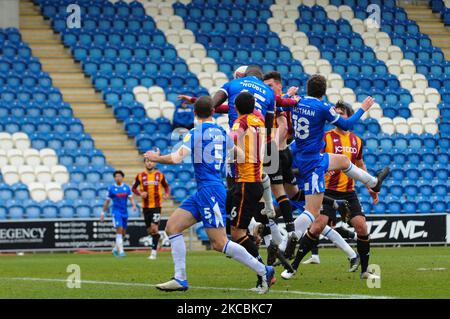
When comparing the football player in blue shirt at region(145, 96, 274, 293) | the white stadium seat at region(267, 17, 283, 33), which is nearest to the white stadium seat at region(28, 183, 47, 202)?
the white stadium seat at region(267, 17, 283, 33)

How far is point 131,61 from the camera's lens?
34.7 metres

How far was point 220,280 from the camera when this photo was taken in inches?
601

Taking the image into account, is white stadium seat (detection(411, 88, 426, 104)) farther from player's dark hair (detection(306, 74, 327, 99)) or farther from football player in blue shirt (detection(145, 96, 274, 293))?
football player in blue shirt (detection(145, 96, 274, 293))

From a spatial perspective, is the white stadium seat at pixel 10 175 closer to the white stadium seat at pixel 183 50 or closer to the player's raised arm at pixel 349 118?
the white stadium seat at pixel 183 50

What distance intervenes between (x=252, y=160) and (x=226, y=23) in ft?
81.0

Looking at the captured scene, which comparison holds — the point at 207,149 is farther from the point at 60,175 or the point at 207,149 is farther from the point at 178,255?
the point at 60,175

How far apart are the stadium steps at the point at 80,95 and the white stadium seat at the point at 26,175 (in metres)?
2.77

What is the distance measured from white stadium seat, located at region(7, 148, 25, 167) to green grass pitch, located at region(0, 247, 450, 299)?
30.5 ft

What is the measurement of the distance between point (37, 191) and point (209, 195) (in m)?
18.3

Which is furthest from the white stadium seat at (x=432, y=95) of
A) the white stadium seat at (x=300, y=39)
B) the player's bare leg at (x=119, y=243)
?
the player's bare leg at (x=119, y=243)

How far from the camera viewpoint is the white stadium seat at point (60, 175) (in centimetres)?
3027

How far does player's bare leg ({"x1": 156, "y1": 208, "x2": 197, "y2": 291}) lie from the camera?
12492 millimetres
